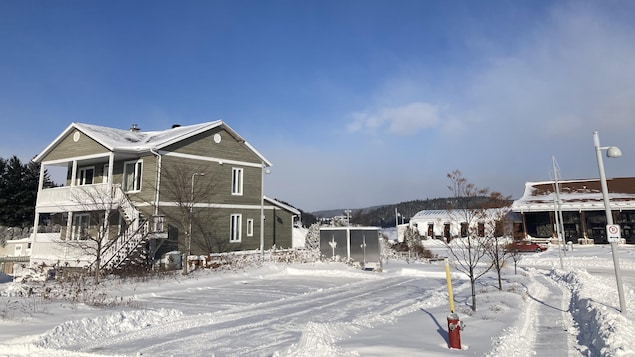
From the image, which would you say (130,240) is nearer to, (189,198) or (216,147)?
(189,198)

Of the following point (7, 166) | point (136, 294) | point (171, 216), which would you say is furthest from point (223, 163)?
point (7, 166)

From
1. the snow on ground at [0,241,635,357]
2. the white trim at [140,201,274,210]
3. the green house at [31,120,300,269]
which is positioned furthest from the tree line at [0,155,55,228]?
the snow on ground at [0,241,635,357]

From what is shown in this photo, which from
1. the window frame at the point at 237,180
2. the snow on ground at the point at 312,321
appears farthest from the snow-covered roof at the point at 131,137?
the snow on ground at the point at 312,321

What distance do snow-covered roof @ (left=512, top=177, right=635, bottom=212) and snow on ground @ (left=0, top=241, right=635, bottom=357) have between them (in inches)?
1033

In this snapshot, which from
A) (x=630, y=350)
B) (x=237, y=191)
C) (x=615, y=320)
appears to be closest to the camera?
(x=630, y=350)

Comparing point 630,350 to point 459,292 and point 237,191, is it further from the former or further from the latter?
point 237,191

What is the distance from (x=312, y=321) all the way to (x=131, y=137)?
70.8 feet

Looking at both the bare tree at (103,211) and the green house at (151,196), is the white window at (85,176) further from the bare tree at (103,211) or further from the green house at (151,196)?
the bare tree at (103,211)

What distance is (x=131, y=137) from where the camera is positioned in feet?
86.9

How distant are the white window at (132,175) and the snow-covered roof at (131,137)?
122 centimetres

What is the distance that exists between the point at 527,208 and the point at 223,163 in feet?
111

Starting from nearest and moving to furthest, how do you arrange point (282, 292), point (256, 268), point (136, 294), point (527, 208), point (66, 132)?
point (136, 294) → point (282, 292) → point (256, 268) → point (66, 132) → point (527, 208)

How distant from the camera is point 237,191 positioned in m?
27.1

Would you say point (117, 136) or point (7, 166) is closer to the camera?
point (117, 136)
